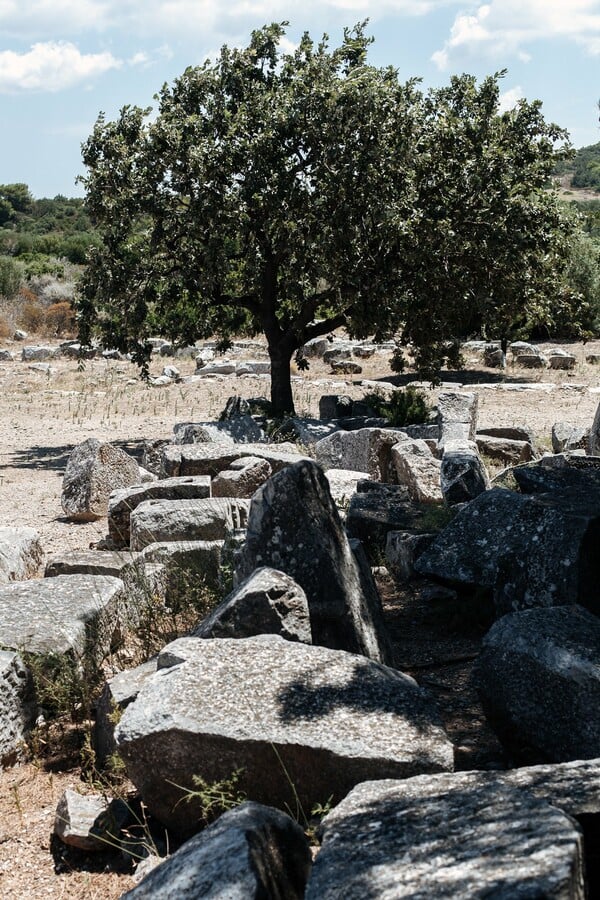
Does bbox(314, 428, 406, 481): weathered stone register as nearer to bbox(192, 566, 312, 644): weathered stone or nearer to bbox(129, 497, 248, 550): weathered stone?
bbox(129, 497, 248, 550): weathered stone

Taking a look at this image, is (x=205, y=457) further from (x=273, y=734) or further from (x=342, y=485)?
(x=273, y=734)

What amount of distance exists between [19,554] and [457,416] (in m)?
6.74

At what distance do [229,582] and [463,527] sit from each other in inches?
56.2

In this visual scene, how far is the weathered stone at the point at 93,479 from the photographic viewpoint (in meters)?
9.95

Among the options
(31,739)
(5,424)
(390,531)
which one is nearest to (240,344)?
(5,424)

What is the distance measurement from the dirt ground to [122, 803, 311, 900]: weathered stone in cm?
78

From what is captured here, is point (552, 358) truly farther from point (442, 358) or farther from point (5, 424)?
point (5, 424)

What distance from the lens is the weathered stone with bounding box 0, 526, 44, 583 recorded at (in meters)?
7.41

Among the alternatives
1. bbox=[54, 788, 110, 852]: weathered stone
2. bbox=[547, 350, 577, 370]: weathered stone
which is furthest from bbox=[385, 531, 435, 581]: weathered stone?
bbox=[547, 350, 577, 370]: weathered stone

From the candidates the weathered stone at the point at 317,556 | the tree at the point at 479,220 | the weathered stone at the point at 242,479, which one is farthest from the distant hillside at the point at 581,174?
the weathered stone at the point at 317,556

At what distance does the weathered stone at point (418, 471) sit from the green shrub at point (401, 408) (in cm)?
475

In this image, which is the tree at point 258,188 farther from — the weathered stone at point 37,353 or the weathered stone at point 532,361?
the weathered stone at point 37,353

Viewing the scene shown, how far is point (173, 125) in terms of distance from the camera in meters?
14.0

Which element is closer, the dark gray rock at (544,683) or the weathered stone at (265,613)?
the dark gray rock at (544,683)
